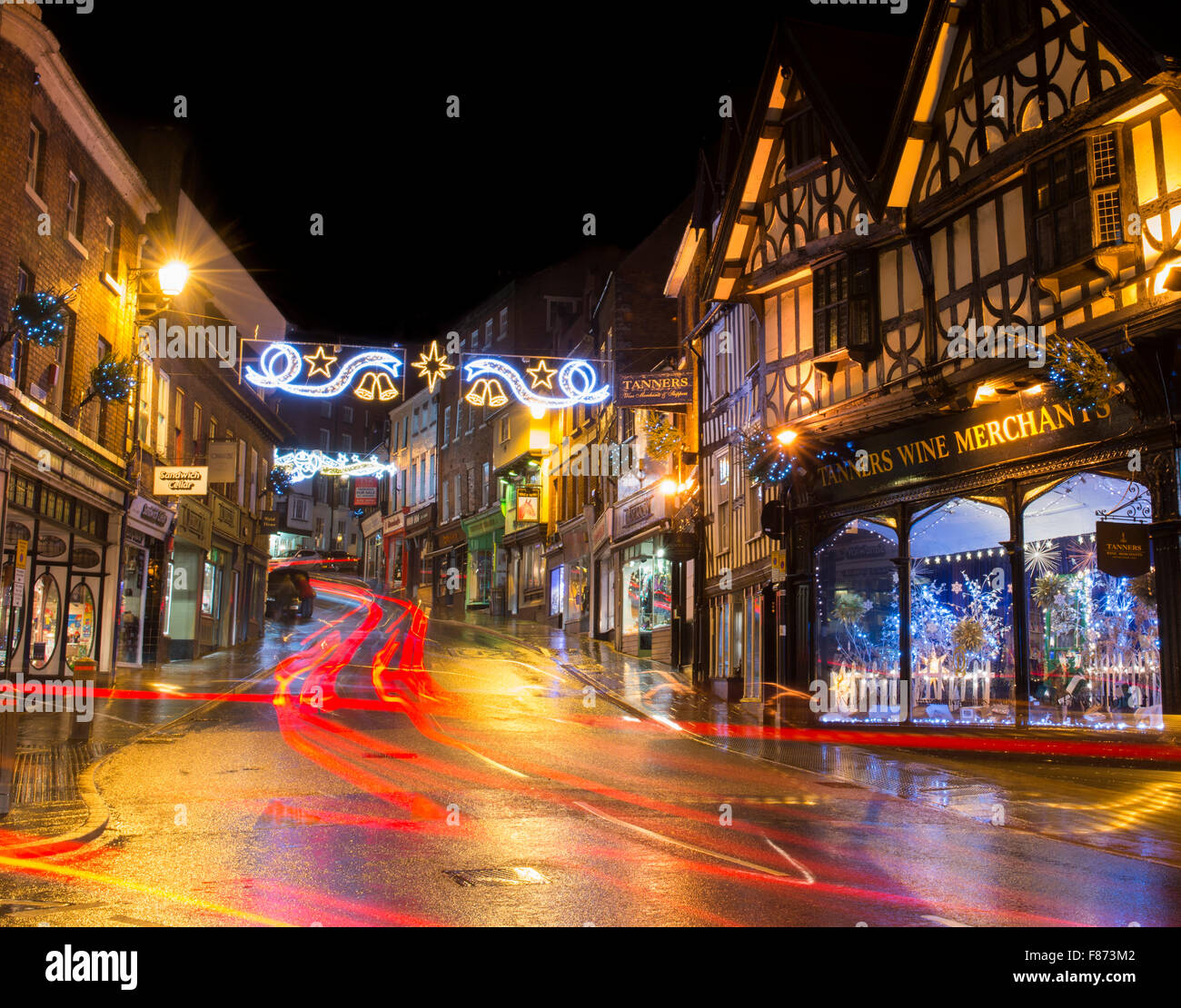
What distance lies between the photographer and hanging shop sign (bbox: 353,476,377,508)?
250ft

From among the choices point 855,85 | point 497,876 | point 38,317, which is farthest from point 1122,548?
point 38,317

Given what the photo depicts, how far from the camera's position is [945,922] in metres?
6.61

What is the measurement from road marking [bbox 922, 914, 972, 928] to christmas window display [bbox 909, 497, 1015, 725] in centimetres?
993

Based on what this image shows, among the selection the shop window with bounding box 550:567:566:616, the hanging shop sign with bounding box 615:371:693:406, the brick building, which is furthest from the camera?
the shop window with bounding box 550:567:566:616

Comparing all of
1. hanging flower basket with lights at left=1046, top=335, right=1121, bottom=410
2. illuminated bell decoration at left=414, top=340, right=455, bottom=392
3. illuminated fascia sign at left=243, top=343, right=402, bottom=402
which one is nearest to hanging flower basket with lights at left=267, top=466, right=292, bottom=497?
illuminated fascia sign at left=243, top=343, right=402, bottom=402

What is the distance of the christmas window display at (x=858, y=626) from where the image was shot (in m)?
19.0

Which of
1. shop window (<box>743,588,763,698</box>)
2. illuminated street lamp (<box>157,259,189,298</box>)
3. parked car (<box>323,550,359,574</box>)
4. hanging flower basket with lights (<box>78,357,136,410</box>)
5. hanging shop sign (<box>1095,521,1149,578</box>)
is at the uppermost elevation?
illuminated street lamp (<box>157,259,189,298</box>)

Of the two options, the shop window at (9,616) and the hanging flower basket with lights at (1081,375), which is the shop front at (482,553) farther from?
the hanging flower basket with lights at (1081,375)

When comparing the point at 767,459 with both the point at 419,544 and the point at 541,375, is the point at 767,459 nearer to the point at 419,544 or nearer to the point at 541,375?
the point at 541,375

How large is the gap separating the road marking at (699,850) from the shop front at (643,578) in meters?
19.3

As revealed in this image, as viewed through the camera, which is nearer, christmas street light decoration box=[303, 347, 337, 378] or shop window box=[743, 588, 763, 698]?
christmas street light decoration box=[303, 347, 337, 378]

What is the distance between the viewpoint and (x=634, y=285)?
36.5 m

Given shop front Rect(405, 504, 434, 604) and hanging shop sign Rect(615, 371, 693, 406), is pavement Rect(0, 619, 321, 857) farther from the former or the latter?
shop front Rect(405, 504, 434, 604)

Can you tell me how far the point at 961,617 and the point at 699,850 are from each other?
9772 millimetres
